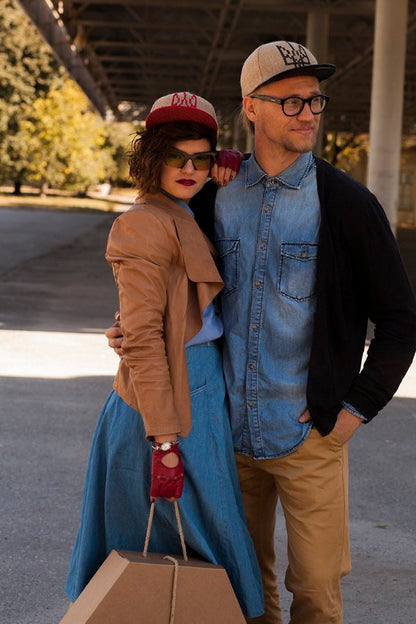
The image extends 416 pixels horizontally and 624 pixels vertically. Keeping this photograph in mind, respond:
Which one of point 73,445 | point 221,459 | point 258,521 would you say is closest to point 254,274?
point 221,459

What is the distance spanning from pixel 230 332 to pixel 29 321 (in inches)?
385

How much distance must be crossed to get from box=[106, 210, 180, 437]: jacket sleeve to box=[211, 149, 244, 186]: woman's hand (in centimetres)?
34

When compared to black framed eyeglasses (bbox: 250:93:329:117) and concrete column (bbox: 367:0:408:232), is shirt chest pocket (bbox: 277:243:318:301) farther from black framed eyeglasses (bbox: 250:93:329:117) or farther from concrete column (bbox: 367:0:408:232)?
concrete column (bbox: 367:0:408:232)

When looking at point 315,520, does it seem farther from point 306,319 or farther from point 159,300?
point 159,300

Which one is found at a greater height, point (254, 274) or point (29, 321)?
point (254, 274)

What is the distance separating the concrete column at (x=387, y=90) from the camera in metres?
21.2

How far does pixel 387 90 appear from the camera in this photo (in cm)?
2133

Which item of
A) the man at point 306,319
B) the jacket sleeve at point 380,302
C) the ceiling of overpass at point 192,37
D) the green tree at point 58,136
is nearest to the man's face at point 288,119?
the man at point 306,319

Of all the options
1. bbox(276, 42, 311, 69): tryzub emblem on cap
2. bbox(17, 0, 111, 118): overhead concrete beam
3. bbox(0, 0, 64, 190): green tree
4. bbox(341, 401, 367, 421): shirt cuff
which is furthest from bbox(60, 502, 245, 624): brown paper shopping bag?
bbox(0, 0, 64, 190): green tree

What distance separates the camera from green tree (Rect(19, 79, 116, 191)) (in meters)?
60.6

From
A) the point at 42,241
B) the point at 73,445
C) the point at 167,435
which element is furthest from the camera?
the point at 42,241

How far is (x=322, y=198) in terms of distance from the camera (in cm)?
313

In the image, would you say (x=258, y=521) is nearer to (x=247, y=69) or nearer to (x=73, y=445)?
(x=247, y=69)

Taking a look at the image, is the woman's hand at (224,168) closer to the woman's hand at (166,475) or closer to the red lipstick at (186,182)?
the red lipstick at (186,182)
